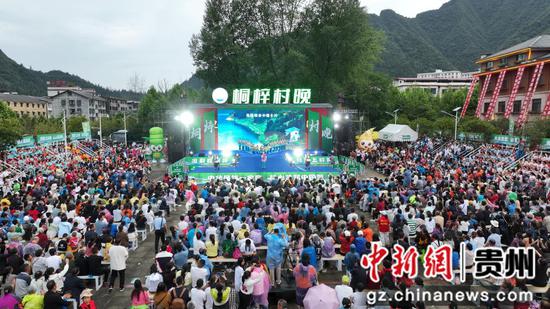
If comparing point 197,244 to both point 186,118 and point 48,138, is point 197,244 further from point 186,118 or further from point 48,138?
point 48,138

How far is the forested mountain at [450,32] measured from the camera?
111m

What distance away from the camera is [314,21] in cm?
3666

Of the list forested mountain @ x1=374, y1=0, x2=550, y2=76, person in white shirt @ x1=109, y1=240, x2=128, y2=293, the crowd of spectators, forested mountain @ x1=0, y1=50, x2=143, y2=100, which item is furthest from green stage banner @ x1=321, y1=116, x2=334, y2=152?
forested mountain @ x1=0, y1=50, x2=143, y2=100

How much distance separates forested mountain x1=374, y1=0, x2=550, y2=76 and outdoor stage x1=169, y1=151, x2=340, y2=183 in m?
88.4

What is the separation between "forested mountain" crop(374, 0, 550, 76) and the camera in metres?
111

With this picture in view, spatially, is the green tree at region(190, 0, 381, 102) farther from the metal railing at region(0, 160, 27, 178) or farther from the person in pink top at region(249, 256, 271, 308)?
the person in pink top at region(249, 256, 271, 308)

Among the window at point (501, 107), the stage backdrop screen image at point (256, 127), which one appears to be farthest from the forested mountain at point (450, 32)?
the stage backdrop screen image at point (256, 127)

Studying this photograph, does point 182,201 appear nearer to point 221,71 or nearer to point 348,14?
point 221,71

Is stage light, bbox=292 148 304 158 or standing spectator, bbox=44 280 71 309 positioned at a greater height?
stage light, bbox=292 148 304 158

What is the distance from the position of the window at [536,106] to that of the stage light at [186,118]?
32621 millimetres

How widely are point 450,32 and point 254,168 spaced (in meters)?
127

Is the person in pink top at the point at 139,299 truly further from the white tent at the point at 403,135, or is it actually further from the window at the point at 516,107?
the window at the point at 516,107

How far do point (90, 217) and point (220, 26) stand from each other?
30.6 m

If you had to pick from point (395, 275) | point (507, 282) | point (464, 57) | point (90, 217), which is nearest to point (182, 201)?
point (90, 217)
